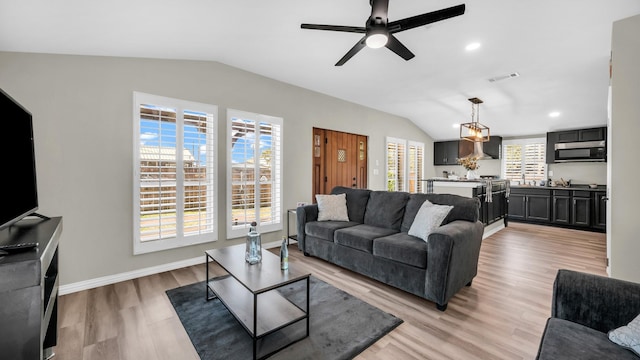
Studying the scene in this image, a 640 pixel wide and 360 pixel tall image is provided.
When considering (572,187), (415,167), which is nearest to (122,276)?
(415,167)

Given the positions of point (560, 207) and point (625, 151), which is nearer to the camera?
point (625, 151)

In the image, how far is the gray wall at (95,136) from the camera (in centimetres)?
266

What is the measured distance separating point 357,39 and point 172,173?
2.72 m

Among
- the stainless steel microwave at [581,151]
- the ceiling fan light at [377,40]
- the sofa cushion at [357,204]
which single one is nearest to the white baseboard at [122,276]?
the sofa cushion at [357,204]

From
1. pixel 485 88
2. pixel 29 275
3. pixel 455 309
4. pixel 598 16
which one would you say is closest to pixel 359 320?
pixel 455 309

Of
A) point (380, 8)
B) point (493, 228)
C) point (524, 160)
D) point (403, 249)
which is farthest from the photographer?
point (524, 160)

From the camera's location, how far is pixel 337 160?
538cm

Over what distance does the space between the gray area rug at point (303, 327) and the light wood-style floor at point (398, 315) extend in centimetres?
8

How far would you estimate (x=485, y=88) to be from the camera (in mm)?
4707

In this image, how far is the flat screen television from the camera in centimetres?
142

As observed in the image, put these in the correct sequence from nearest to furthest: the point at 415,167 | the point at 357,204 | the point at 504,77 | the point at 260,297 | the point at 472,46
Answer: the point at 260,297, the point at 472,46, the point at 357,204, the point at 504,77, the point at 415,167

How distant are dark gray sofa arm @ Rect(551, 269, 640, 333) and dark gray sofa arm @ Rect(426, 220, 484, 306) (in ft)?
2.96

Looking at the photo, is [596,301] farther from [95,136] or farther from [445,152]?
[445,152]

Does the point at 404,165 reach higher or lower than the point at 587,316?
higher
